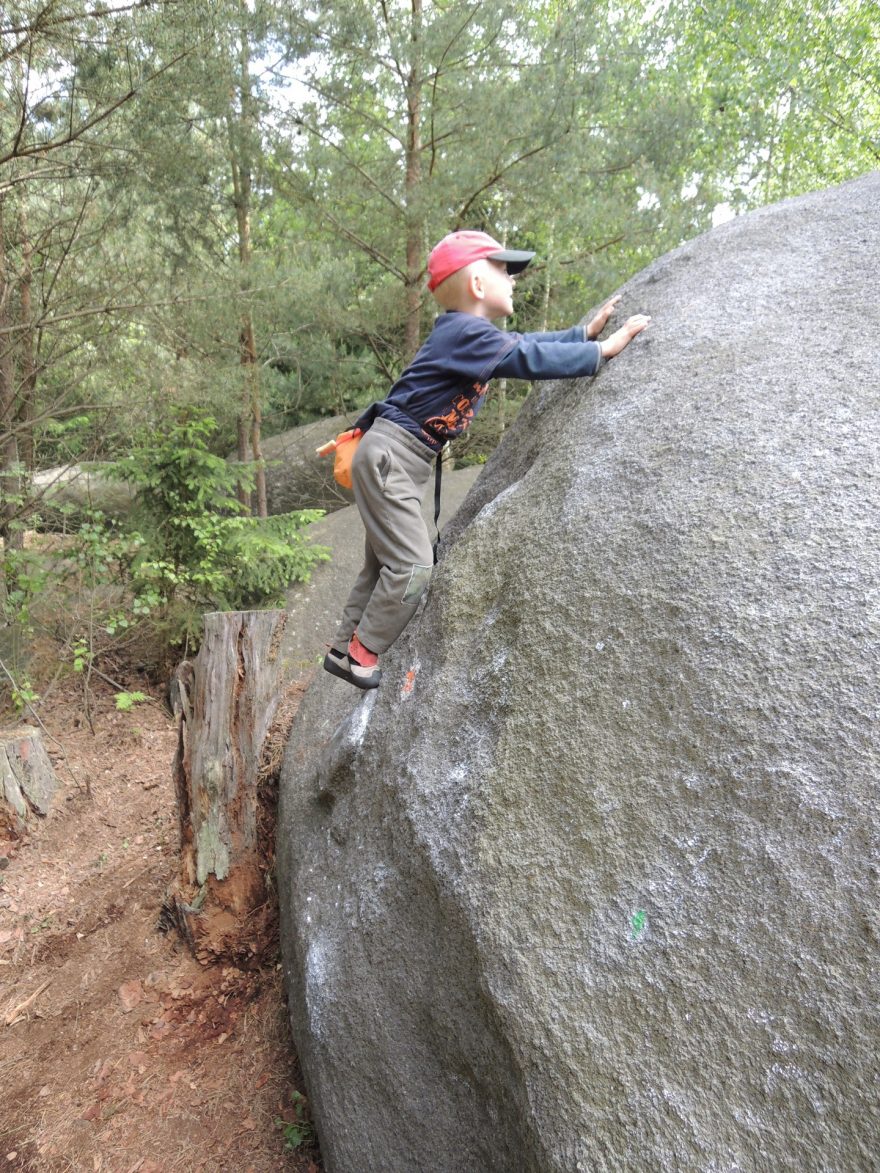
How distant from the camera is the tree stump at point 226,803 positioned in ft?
12.6

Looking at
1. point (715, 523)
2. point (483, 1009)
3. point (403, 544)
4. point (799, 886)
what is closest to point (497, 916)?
point (483, 1009)

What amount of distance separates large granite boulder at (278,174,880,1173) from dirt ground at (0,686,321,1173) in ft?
1.99

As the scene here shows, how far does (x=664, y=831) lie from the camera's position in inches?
69.9

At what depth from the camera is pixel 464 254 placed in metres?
2.88

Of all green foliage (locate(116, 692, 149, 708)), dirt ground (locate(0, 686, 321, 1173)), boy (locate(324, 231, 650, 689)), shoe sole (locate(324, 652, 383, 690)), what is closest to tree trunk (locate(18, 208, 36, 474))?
green foliage (locate(116, 692, 149, 708))

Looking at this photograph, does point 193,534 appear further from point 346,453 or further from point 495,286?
point 495,286

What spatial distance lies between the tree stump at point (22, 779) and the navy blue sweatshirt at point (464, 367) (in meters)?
4.04

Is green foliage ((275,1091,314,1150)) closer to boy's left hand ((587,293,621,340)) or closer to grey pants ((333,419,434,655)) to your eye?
grey pants ((333,419,434,655))

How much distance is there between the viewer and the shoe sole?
9.99 ft

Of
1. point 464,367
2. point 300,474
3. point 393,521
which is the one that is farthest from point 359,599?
point 300,474

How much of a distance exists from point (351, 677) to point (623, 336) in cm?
161

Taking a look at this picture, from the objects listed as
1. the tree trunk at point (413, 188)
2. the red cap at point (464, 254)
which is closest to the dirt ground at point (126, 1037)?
the red cap at point (464, 254)

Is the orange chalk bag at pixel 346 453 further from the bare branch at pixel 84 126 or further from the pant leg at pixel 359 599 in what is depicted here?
the bare branch at pixel 84 126

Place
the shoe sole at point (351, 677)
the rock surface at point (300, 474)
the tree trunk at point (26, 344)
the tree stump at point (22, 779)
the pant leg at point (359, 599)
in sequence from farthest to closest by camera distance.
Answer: the rock surface at point (300, 474)
the tree trunk at point (26, 344)
the tree stump at point (22, 779)
the pant leg at point (359, 599)
the shoe sole at point (351, 677)
